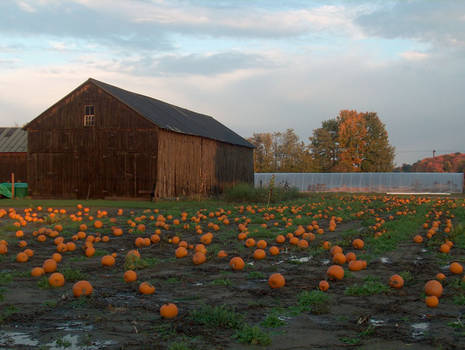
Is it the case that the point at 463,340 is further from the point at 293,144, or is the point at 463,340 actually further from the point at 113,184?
the point at 293,144

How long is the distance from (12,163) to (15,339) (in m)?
35.6

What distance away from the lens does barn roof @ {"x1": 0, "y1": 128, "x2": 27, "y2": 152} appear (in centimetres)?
3656

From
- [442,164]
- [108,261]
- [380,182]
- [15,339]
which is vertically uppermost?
[442,164]

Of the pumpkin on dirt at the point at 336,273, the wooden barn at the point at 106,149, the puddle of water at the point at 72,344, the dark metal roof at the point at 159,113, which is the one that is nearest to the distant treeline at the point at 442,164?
the dark metal roof at the point at 159,113

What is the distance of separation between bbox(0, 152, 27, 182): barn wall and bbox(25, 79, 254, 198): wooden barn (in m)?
7.88

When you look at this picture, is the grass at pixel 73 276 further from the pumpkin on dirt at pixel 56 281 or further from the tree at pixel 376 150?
the tree at pixel 376 150

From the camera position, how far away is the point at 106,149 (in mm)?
27797

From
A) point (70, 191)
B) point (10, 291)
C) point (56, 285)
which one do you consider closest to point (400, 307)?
point (56, 285)

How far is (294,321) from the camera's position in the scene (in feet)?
15.6

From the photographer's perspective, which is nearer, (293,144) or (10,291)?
(10,291)

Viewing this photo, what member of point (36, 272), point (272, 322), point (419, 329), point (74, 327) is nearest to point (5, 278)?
point (36, 272)

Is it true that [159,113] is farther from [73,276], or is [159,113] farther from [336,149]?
[336,149]

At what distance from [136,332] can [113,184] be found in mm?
23859

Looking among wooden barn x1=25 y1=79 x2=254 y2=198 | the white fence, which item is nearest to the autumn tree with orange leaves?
the white fence
